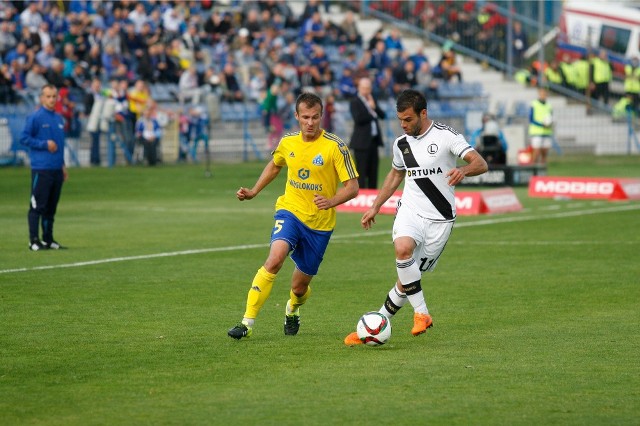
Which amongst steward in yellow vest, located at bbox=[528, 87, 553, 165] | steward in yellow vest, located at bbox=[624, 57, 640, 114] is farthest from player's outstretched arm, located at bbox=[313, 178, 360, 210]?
steward in yellow vest, located at bbox=[624, 57, 640, 114]

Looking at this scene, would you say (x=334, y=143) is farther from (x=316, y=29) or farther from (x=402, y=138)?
(x=316, y=29)

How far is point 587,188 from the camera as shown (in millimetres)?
26562

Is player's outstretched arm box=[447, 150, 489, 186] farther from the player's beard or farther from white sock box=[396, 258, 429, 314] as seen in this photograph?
white sock box=[396, 258, 429, 314]

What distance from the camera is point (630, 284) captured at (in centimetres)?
1374

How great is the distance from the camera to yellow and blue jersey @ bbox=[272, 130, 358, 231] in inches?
408

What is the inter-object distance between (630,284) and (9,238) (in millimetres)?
9493

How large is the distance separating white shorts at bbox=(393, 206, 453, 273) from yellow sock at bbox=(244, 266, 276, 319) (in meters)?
1.06

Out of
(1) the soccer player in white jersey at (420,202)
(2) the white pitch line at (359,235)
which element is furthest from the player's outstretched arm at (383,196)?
(2) the white pitch line at (359,235)

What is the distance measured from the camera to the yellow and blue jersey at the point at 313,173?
1038 cm

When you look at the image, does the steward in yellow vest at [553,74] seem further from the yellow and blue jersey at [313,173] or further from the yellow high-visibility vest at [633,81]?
the yellow and blue jersey at [313,173]

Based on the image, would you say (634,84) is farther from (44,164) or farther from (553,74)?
(44,164)

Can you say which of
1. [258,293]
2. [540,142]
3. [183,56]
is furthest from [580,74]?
[258,293]

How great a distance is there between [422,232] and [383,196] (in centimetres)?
42

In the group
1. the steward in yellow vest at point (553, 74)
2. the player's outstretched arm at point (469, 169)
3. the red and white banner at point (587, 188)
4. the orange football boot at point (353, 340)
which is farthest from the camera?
the steward in yellow vest at point (553, 74)
